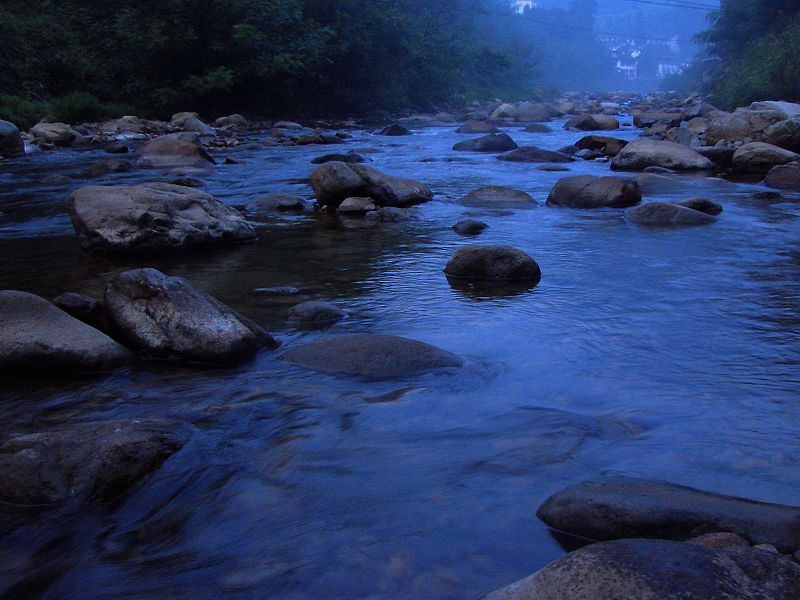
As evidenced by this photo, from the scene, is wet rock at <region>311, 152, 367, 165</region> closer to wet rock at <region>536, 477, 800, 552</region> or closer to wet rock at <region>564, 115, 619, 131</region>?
wet rock at <region>564, 115, 619, 131</region>

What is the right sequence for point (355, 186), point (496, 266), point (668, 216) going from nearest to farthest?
point (496, 266) → point (668, 216) → point (355, 186)

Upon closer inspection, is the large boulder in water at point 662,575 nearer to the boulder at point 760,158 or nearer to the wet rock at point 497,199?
the wet rock at point 497,199

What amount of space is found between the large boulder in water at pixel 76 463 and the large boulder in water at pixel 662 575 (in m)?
1.37

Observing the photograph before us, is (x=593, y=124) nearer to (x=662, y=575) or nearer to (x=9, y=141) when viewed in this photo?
(x=9, y=141)

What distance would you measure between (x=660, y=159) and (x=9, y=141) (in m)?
11.0

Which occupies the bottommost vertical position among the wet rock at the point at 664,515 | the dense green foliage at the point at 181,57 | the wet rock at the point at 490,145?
the wet rock at the point at 490,145

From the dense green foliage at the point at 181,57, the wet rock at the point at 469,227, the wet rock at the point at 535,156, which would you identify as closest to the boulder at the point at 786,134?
the wet rock at the point at 535,156

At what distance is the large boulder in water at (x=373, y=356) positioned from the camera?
3654 mm

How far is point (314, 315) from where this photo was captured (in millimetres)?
4508

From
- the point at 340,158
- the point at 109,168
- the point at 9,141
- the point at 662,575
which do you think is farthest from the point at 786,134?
the point at 9,141

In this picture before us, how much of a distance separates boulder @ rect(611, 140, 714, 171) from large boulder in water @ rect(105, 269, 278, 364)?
30.5 feet

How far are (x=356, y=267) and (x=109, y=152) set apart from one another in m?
10.4

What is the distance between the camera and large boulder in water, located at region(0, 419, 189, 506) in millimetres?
2537

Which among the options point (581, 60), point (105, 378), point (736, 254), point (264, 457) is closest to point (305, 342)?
point (105, 378)
